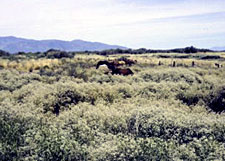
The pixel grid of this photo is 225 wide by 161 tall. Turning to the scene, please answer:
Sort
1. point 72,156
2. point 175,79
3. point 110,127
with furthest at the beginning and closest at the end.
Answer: point 175,79, point 110,127, point 72,156

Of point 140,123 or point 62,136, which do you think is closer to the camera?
point 62,136

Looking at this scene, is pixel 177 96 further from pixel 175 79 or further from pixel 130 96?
pixel 175 79

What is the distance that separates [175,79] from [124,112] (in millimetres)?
8086

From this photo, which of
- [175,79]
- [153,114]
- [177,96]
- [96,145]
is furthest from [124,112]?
[175,79]

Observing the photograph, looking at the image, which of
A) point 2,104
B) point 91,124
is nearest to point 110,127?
point 91,124

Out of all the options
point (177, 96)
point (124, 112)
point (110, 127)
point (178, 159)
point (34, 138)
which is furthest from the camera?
point (177, 96)

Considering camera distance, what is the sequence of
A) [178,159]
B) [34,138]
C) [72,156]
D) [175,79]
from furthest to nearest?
[175,79]
[34,138]
[72,156]
[178,159]

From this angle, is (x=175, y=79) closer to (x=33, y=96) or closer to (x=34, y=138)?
(x=33, y=96)

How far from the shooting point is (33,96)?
11.5 metres

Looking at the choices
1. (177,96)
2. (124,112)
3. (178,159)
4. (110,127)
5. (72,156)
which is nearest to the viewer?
(178,159)

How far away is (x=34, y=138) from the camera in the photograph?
299 inches

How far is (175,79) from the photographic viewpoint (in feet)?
56.2

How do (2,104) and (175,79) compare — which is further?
(175,79)

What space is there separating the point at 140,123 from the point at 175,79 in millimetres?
9070
